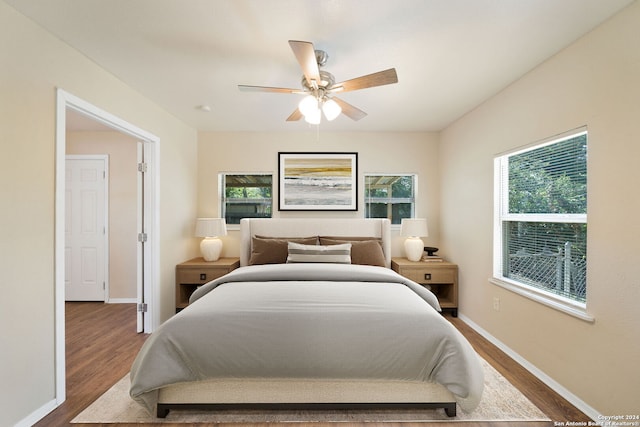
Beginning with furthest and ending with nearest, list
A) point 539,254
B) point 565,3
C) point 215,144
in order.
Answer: point 215,144 → point 539,254 → point 565,3

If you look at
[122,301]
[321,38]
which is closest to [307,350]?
[321,38]

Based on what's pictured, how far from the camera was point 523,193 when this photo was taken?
2643 millimetres

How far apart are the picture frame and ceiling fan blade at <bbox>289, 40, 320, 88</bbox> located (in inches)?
80.8

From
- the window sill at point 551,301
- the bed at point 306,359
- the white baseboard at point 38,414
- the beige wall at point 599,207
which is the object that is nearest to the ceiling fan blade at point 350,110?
the beige wall at point 599,207

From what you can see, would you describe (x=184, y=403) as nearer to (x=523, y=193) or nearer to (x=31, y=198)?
(x=31, y=198)

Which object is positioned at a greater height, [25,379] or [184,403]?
[25,379]

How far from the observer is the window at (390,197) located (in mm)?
4277

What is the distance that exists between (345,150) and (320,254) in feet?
5.46

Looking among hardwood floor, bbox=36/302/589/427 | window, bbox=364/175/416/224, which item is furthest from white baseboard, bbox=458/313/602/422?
window, bbox=364/175/416/224

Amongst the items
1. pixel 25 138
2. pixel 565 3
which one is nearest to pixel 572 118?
pixel 565 3

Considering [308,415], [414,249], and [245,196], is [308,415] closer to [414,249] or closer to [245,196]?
[414,249]

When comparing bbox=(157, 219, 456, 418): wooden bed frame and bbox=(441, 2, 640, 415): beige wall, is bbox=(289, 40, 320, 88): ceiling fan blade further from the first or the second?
bbox=(157, 219, 456, 418): wooden bed frame

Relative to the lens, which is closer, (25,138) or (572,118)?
(25,138)

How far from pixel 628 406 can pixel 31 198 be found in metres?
3.64
